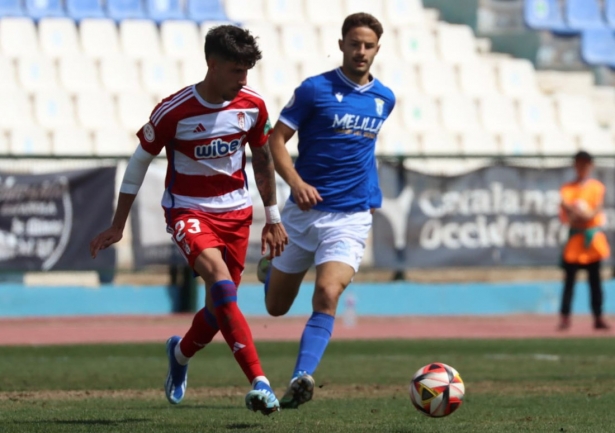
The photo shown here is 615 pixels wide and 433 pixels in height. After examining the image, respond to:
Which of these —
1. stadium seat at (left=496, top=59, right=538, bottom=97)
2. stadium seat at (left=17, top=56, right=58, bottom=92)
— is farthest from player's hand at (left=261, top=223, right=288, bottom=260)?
stadium seat at (left=496, top=59, right=538, bottom=97)

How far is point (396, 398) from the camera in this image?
8.44 metres

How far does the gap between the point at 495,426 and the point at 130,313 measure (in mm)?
12066

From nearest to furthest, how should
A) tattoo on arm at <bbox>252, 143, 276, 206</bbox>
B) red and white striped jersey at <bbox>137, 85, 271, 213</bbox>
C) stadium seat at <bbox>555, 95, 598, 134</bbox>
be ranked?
red and white striped jersey at <bbox>137, 85, 271, 213</bbox> → tattoo on arm at <bbox>252, 143, 276, 206</bbox> → stadium seat at <bbox>555, 95, 598, 134</bbox>

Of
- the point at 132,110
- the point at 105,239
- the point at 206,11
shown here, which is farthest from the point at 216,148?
the point at 206,11

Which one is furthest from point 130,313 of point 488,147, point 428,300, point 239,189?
point 239,189

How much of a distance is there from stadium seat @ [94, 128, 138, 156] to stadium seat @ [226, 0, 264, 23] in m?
4.51

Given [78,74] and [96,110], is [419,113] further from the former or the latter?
[78,74]

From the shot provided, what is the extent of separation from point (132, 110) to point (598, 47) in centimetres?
1178

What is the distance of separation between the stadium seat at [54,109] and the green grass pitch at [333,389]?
7.02 meters

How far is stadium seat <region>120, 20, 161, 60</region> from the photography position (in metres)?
21.7

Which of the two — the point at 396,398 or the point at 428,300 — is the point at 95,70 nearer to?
the point at 428,300

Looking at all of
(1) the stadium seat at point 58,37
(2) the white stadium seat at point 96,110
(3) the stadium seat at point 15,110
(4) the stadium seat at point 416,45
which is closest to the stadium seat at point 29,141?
(3) the stadium seat at point 15,110

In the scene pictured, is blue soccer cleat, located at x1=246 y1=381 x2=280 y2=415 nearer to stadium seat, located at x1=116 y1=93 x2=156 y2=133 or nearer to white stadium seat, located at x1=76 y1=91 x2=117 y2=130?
stadium seat, located at x1=116 y1=93 x2=156 y2=133

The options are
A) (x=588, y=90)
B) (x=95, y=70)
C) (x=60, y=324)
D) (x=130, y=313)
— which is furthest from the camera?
(x=588, y=90)
